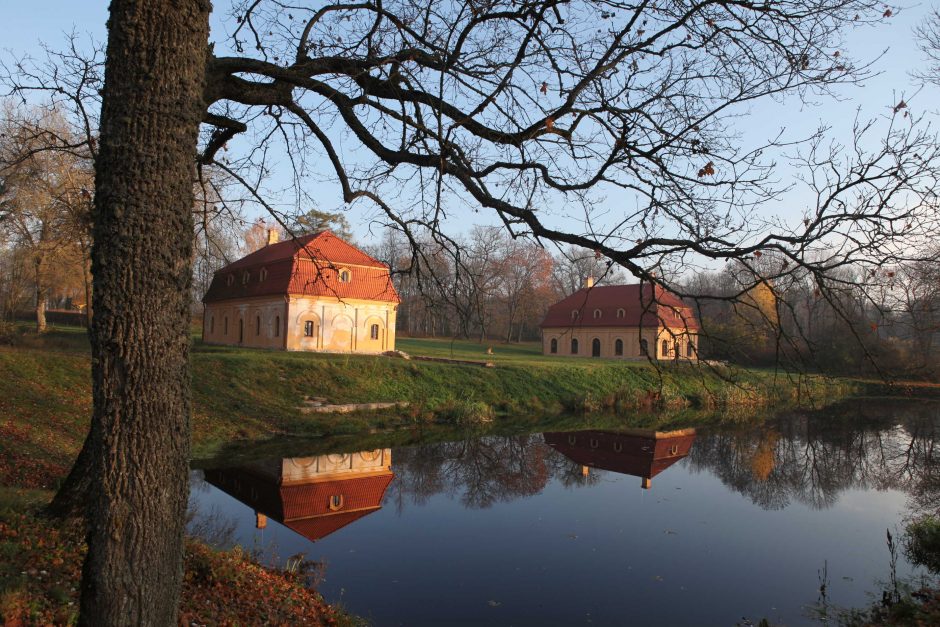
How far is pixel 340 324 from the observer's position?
2988 centimetres

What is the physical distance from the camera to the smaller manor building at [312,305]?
94.5 feet

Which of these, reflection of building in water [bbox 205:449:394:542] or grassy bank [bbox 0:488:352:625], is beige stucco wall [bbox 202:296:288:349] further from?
grassy bank [bbox 0:488:352:625]

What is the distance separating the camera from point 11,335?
73.7ft

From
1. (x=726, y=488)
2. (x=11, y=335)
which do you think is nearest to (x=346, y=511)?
(x=726, y=488)

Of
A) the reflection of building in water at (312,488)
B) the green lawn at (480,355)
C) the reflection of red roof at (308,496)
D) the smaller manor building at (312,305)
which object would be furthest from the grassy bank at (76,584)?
the smaller manor building at (312,305)

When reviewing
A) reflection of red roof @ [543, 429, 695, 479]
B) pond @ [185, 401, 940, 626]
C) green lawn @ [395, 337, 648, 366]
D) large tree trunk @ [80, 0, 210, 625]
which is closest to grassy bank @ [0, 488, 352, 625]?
pond @ [185, 401, 940, 626]

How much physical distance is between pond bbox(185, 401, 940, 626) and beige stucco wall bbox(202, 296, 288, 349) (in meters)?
15.2

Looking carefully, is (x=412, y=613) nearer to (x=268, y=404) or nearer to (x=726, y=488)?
(x=726, y=488)

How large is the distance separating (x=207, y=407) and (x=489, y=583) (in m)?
12.1

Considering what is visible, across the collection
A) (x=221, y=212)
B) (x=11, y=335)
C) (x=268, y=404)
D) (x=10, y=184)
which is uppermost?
(x=10, y=184)

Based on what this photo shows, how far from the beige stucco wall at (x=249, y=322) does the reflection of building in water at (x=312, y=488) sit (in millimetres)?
15687

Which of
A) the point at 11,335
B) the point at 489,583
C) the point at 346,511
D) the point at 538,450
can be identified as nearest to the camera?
the point at 489,583

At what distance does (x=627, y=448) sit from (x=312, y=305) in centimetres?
1697

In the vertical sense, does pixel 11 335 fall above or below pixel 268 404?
above
